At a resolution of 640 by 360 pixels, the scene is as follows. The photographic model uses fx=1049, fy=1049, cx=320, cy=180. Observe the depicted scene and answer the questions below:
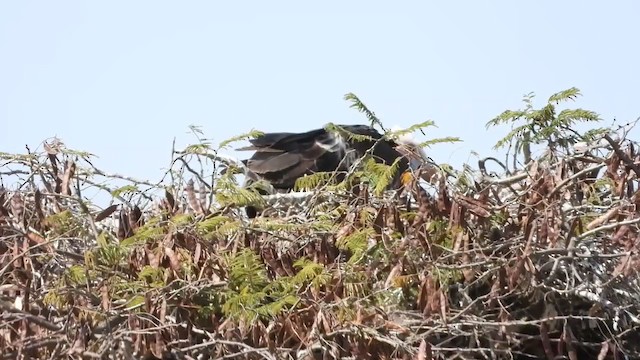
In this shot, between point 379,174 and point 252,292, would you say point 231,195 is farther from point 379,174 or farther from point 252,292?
point 252,292

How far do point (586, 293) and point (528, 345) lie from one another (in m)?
0.48

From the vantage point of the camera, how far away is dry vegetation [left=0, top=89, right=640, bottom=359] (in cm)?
439

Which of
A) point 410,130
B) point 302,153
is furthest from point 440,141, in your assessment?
point 302,153

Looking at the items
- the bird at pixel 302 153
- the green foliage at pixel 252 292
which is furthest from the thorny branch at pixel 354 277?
the bird at pixel 302 153

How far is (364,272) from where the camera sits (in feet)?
15.4

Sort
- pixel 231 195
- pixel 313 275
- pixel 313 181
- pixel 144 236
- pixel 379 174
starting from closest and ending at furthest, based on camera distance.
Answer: pixel 313 275
pixel 144 236
pixel 379 174
pixel 231 195
pixel 313 181

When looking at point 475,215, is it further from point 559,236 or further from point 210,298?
point 210,298

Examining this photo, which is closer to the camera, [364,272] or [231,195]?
[364,272]

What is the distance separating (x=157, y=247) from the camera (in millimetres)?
4707

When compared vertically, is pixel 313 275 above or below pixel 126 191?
below

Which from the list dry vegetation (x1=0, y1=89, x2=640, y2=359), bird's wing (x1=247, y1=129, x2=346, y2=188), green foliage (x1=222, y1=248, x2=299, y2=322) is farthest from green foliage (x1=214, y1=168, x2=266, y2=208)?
bird's wing (x1=247, y1=129, x2=346, y2=188)

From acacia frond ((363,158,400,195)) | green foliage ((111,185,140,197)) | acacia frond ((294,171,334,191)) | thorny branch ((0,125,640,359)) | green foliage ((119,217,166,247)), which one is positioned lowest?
thorny branch ((0,125,640,359))

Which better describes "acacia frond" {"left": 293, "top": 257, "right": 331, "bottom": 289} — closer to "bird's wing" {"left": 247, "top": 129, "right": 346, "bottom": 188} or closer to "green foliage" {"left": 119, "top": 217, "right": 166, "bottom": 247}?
"green foliage" {"left": 119, "top": 217, "right": 166, "bottom": 247}

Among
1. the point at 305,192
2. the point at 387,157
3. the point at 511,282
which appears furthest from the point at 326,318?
the point at 387,157
